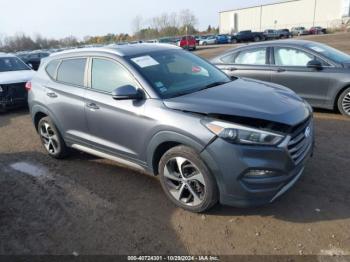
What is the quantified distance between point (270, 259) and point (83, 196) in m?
2.44

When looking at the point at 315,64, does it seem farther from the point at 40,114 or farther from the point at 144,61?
the point at 40,114

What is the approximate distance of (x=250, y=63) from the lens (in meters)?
7.70

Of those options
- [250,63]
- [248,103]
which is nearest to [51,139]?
[248,103]

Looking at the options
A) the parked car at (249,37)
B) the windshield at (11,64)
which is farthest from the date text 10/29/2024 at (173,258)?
the parked car at (249,37)

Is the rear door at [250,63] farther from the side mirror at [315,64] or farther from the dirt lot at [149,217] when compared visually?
the dirt lot at [149,217]

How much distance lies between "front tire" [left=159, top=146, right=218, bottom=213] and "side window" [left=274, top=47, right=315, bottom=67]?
14.8 ft

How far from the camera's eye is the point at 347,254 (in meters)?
2.95

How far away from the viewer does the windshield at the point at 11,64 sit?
34.5 ft

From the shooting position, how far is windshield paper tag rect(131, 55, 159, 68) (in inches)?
163

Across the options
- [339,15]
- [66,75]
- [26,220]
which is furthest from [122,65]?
[339,15]

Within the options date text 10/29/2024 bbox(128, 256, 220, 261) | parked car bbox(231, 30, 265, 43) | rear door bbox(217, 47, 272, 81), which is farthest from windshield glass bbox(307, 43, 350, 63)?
parked car bbox(231, 30, 265, 43)

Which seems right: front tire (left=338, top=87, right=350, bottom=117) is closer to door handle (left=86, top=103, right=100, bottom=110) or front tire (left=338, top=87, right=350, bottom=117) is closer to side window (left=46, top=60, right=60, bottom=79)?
door handle (left=86, top=103, right=100, bottom=110)

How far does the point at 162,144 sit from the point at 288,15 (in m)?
89.3

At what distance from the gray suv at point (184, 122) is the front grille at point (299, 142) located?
10 mm
